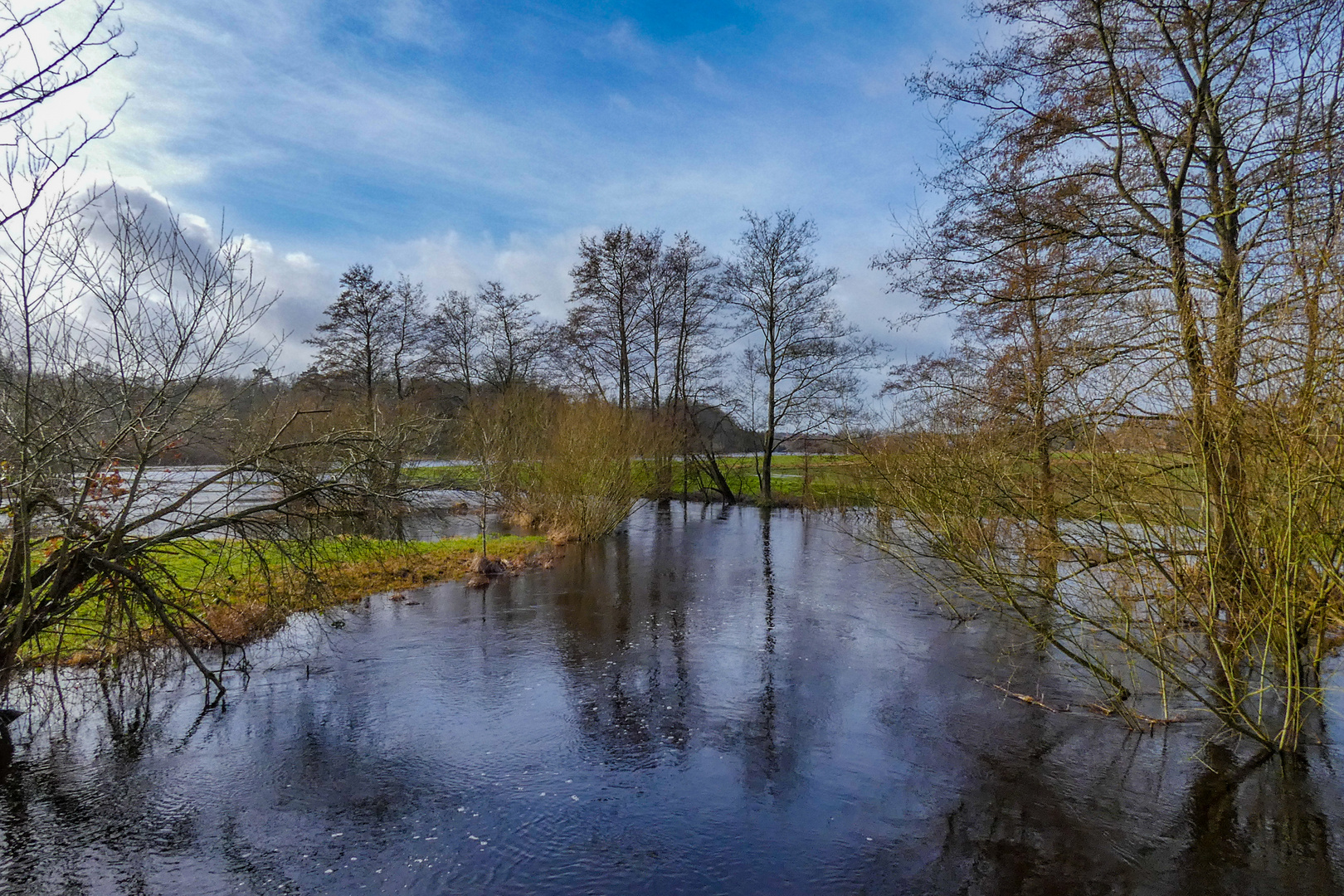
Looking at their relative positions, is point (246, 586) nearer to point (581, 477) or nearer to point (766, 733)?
point (766, 733)

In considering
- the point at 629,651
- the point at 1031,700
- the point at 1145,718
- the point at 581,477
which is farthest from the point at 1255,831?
the point at 581,477

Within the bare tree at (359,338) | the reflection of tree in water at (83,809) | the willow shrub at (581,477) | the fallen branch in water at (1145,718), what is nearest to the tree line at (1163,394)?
the fallen branch in water at (1145,718)

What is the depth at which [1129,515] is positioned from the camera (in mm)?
6766

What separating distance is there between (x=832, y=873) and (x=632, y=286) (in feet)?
97.7

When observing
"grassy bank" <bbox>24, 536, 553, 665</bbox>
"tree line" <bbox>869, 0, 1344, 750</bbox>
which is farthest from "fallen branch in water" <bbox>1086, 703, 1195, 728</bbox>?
"grassy bank" <bbox>24, 536, 553, 665</bbox>

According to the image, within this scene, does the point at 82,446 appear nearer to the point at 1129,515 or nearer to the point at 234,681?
the point at 234,681

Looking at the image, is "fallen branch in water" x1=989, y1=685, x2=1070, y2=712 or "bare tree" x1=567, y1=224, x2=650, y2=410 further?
"bare tree" x1=567, y1=224, x2=650, y2=410

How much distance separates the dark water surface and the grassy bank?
0.68m

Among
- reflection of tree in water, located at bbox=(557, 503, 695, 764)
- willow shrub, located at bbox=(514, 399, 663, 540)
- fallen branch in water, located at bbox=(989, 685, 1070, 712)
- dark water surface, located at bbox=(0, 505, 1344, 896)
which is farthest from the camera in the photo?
willow shrub, located at bbox=(514, 399, 663, 540)

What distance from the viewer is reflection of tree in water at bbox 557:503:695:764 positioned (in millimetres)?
7629

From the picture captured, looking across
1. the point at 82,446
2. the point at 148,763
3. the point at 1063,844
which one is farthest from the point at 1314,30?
the point at 148,763

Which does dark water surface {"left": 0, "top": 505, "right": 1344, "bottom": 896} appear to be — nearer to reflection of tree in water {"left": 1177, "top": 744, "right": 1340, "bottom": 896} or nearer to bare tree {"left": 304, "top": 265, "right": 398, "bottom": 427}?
reflection of tree in water {"left": 1177, "top": 744, "right": 1340, "bottom": 896}

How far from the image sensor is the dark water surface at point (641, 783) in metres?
5.17

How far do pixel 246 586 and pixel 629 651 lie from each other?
673cm
